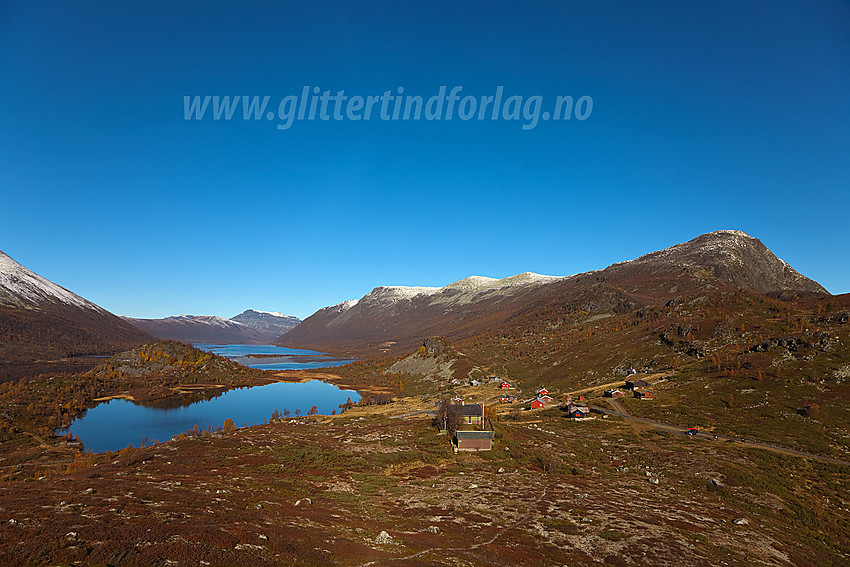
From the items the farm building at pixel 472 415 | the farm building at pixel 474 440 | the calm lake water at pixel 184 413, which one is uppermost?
the farm building at pixel 472 415

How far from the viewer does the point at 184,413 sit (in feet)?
426

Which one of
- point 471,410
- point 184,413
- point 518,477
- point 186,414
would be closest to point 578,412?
point 471,410

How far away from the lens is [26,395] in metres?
129

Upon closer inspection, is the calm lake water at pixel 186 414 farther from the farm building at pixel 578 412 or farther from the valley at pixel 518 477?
the farm building at pixel 578 412

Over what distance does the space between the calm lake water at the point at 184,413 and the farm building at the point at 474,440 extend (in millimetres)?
72401

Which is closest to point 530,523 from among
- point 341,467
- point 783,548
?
point 783,548

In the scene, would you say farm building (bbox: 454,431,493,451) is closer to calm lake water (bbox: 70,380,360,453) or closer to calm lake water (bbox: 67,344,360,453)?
calm lake water (bbox: 67,344,360,453)

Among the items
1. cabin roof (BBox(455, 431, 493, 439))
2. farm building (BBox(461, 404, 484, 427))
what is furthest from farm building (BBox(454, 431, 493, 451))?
farm building (BBox(461, 404, 484, 427))

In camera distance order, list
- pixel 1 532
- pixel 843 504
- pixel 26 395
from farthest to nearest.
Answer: pixel 26 395, pixel 843 504, pixel 1 532

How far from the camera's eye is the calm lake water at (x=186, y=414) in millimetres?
98625

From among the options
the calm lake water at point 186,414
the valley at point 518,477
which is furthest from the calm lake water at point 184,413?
the valley at point 518,477

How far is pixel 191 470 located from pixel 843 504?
77.9 m

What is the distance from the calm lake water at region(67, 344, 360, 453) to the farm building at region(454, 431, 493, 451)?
72.4m

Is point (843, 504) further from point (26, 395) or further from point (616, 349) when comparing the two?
point (26, 395)
